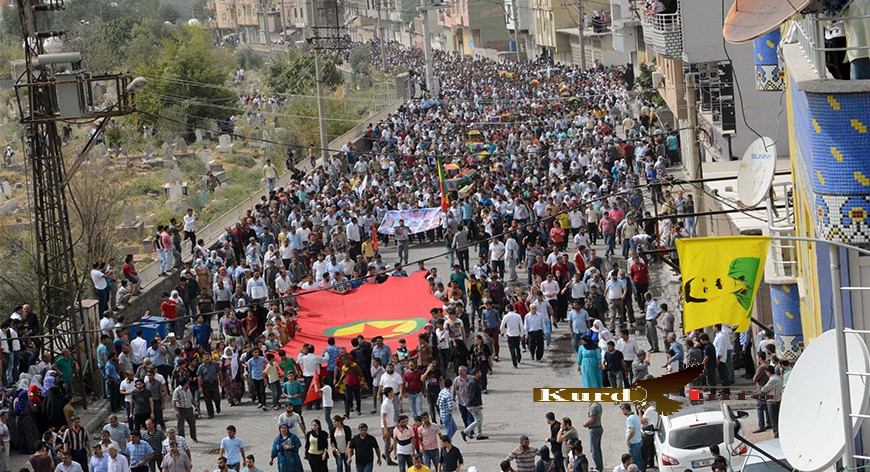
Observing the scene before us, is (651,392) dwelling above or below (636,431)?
above

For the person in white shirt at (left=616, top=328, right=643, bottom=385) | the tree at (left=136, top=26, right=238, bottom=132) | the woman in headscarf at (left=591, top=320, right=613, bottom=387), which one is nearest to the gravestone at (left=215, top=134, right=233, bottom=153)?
the tree at (left=136, top=26, right=238, bottom=132)

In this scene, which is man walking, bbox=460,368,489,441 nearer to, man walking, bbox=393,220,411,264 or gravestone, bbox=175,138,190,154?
man walking, bbox=393,220,411,264

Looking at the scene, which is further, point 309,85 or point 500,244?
point 309,85

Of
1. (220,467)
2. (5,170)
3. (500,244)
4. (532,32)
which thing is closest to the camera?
(220,467)

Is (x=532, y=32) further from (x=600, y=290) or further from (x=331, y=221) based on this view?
(x=600, y=290)

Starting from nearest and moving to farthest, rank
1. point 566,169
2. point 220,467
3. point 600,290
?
point 220,467 → point 600,290 → point 566,169

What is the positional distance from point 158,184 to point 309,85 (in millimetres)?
28732

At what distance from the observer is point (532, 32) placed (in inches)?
3760

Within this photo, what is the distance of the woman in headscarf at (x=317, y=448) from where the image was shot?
1673 cm

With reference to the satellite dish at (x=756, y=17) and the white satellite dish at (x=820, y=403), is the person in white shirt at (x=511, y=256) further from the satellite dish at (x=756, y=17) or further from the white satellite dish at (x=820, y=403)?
the white satellite dish at (x=820, y=403)

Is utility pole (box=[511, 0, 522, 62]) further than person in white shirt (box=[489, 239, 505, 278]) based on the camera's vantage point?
Yes

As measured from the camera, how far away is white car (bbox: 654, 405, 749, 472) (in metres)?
15.7

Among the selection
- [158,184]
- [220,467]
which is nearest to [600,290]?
[220,467]

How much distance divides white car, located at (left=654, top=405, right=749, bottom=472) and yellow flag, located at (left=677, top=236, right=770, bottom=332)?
417 centimetres
